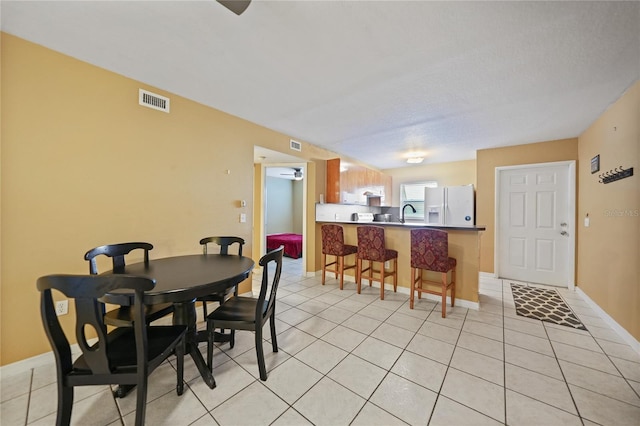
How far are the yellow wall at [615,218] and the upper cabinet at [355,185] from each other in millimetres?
3562

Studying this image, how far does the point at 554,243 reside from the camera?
3943mm

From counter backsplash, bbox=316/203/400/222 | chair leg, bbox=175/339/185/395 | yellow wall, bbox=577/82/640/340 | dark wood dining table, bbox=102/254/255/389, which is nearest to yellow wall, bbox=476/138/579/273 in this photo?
yellow wall, bbox=577/82/640/340

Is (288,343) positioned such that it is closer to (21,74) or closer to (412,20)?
(412,20)

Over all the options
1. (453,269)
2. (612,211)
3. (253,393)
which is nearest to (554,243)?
(612,211)

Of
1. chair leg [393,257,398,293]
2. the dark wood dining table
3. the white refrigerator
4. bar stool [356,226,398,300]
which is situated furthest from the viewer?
the white refrigerator

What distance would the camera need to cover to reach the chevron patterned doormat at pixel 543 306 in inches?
107

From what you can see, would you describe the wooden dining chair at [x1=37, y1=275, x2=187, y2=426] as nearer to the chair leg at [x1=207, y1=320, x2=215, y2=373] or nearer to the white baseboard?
the chair leg at [x1=207, y1=320, x2=215, y2=373]

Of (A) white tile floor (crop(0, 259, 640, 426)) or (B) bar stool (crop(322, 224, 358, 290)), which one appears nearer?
(A) white tile floor (crop(0, 259, 640, 426))

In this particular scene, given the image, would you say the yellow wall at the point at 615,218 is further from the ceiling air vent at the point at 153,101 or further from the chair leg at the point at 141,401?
the ceiling air vent at the point at 153,101

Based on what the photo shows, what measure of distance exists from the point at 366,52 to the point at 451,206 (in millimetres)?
4031

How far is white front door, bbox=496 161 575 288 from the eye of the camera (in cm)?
384

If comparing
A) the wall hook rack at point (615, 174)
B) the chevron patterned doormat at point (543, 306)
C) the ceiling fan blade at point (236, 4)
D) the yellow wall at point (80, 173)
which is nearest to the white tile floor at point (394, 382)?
the chevron patterned doormat at point (543, 306)

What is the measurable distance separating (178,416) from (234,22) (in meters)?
2.65

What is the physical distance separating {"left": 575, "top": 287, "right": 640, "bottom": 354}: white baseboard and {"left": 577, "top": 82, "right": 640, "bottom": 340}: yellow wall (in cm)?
5
